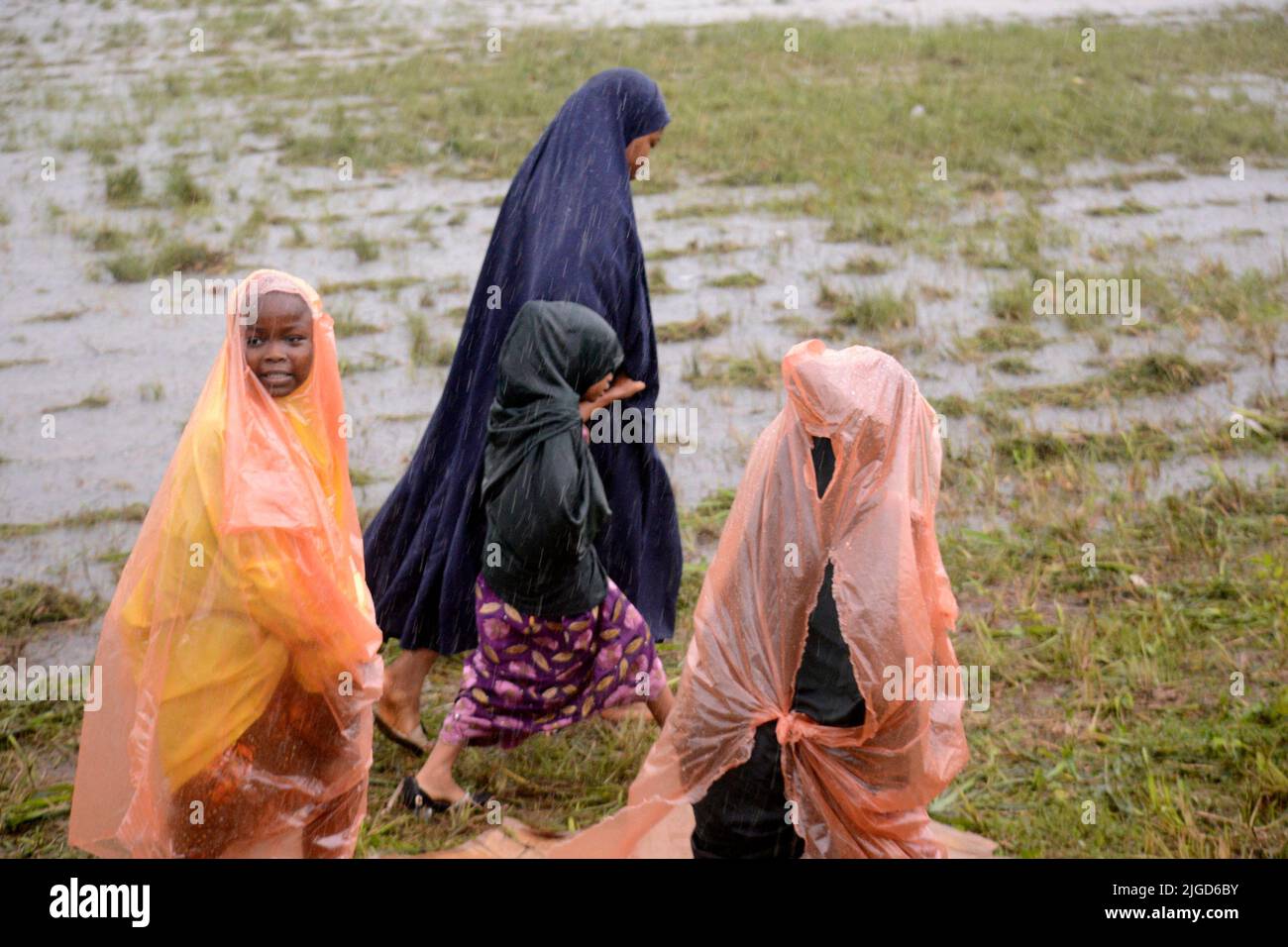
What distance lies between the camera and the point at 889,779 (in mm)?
2801

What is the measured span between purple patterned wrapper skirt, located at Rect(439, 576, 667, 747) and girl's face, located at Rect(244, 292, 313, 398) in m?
0.68

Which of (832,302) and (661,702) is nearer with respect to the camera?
(661,702)

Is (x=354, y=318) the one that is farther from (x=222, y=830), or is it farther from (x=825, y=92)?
(x=825, y=92)

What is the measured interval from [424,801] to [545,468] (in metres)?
0.94

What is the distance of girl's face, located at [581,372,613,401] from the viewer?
3.22m

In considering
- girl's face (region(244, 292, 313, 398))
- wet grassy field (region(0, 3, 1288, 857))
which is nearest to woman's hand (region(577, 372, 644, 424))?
girl's face (region(244, 292, 313, 398))

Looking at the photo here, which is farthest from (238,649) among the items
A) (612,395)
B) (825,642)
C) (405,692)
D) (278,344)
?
(825,642)

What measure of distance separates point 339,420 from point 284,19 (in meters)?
12.9

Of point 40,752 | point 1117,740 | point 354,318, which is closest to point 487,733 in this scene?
point 40,752

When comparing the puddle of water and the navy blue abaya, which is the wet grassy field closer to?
the puddle of water

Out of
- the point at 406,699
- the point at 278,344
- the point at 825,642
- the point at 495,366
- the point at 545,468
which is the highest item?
the point at 278,344

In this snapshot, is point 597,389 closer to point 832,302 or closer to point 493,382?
point 493,382

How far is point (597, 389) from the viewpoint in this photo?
3242 millimetres

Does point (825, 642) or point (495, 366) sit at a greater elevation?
point (495, 366)
